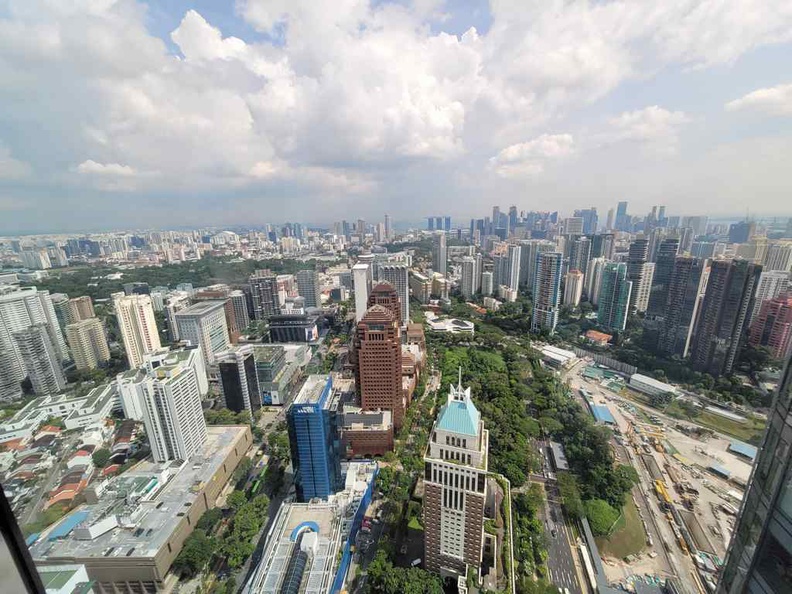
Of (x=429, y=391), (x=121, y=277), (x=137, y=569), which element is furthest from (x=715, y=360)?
(x=121, y=277)

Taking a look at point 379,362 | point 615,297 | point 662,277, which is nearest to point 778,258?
point 662,277

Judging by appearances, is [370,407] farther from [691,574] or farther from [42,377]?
[42,377]

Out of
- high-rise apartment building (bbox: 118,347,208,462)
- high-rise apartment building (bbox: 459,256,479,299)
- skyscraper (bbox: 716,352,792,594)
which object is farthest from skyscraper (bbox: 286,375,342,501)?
high-rise apartment building (bbox: 459,256,479,299)

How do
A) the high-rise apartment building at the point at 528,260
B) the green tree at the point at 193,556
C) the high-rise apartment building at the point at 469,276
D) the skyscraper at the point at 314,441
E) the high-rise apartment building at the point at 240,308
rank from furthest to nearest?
1. the high-rise apartment building at the point at 528,260
2. the high-rise apartment building at the point at 469,276
3. the high-rise apartment building at the point at 240,308
4. the skyscraper at the point at 314,441
5. the green tree at the point at 193,556

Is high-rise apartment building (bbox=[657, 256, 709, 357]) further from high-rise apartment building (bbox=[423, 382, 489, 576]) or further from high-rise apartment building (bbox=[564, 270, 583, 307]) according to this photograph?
high-rise apartment building (bbox=[423, 382, 489, 576])

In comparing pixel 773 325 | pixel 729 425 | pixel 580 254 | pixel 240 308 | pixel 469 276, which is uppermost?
pixel 580 254

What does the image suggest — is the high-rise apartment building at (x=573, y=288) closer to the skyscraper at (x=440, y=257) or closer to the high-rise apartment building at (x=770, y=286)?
the high-rise apartment building at (x=770, y=286)

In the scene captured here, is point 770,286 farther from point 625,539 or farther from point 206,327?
point 206,327

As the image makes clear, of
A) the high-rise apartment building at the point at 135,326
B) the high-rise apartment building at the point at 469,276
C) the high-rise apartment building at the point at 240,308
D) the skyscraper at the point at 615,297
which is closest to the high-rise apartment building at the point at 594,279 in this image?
the skyscraper at the point at 615,297
